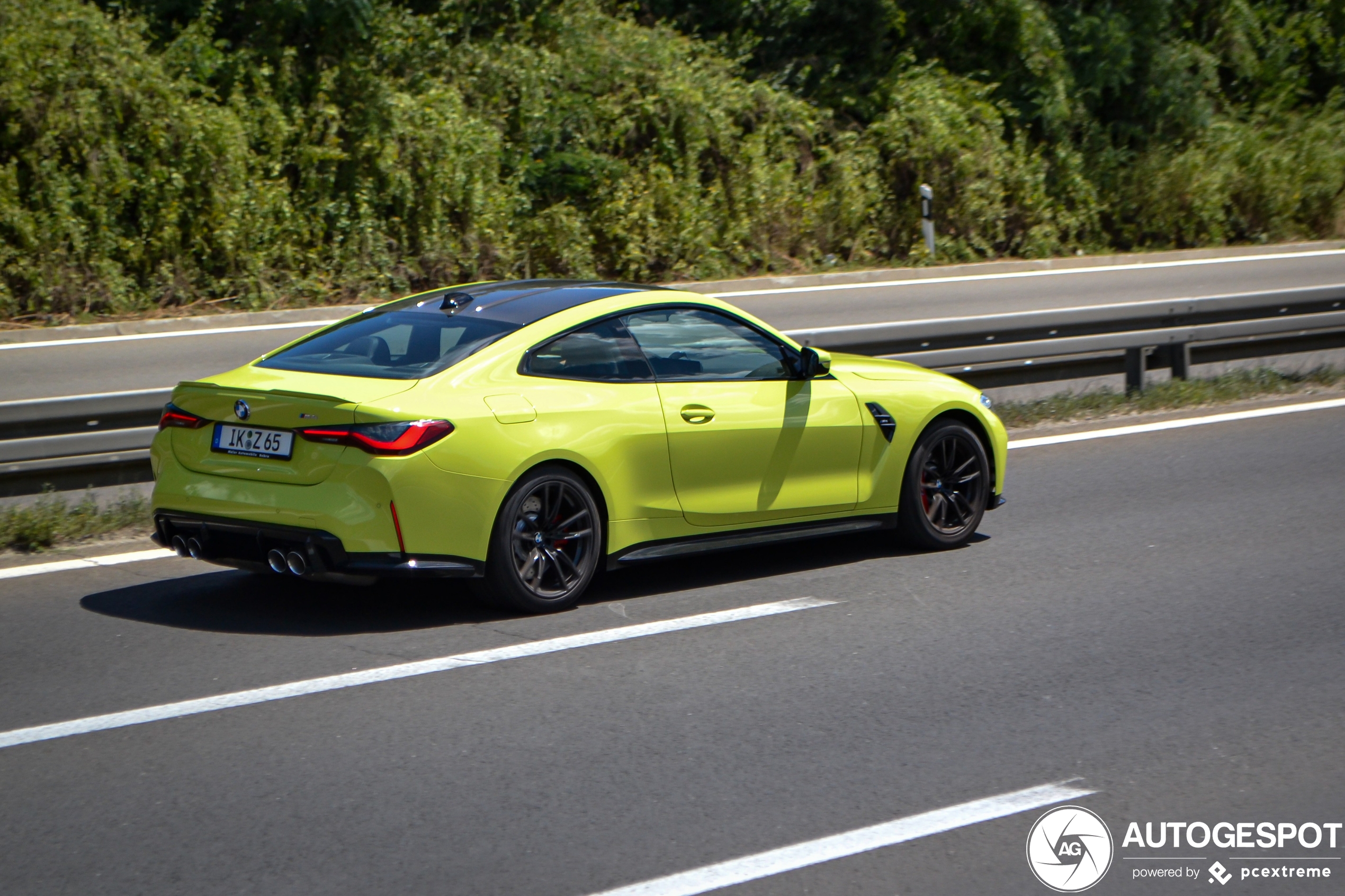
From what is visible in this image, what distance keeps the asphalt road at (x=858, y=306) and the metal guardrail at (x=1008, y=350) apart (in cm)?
408

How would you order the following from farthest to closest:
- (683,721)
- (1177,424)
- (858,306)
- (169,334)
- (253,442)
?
(858,306)
(169,334)
(1177,424)
(253,442)
(683,721)

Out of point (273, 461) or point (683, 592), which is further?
point (683, 592)

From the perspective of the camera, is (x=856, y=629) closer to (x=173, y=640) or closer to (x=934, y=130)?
(x=173, y=640)

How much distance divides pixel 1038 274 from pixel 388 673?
20161 mm

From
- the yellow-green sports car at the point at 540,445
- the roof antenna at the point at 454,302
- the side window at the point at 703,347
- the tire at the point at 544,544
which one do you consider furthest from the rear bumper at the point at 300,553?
the side window at the point at 703,347

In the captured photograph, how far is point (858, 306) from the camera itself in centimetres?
2000

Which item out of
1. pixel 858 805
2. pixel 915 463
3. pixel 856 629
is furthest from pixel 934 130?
pixel 858 805

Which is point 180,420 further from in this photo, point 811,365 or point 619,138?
point 619,138

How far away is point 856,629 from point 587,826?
2285mm

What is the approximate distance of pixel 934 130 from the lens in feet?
84.1

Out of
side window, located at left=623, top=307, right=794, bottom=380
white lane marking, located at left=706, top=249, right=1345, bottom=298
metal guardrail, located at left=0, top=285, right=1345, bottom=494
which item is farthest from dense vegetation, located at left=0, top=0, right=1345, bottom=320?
side window, located at left=623, top=307, right=794, bottom=380

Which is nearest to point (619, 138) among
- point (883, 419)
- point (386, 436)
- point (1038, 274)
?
point (1038, 274)

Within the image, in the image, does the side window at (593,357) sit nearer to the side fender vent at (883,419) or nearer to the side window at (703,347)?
the side window at (703,347)

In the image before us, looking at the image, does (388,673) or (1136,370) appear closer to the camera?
(388,673)
